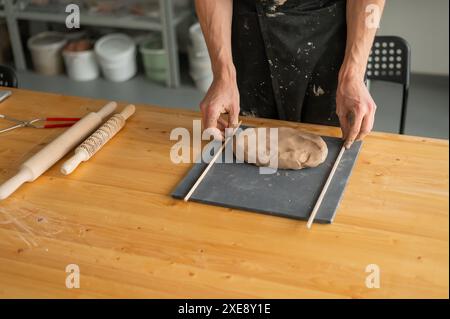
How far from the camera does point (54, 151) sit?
135 centimetres

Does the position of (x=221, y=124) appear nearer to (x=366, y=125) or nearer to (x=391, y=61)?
(x=366, y=125)

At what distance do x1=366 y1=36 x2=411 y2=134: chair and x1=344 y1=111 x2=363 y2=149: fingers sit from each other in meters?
0.56

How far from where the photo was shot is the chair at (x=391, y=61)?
178 centimetres

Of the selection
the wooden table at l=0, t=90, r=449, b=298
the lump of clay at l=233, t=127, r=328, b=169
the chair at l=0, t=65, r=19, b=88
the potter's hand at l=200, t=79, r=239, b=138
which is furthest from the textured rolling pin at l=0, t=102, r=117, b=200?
the chair at l=0, t=65, r=19, b=88

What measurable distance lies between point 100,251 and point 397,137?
0.72 m

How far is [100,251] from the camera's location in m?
1.08

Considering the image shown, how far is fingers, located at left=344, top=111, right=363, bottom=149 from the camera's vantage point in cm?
127

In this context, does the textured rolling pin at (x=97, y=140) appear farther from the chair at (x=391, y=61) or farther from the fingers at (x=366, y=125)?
the chair at (x=391, y=61)

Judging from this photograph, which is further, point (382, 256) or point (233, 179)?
point (233, 179)

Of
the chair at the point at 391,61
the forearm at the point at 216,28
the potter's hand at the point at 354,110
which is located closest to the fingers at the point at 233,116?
the forearm at the point at 216,28

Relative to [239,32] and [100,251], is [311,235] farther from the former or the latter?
[239,32]

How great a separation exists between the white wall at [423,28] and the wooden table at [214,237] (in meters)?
2.16
